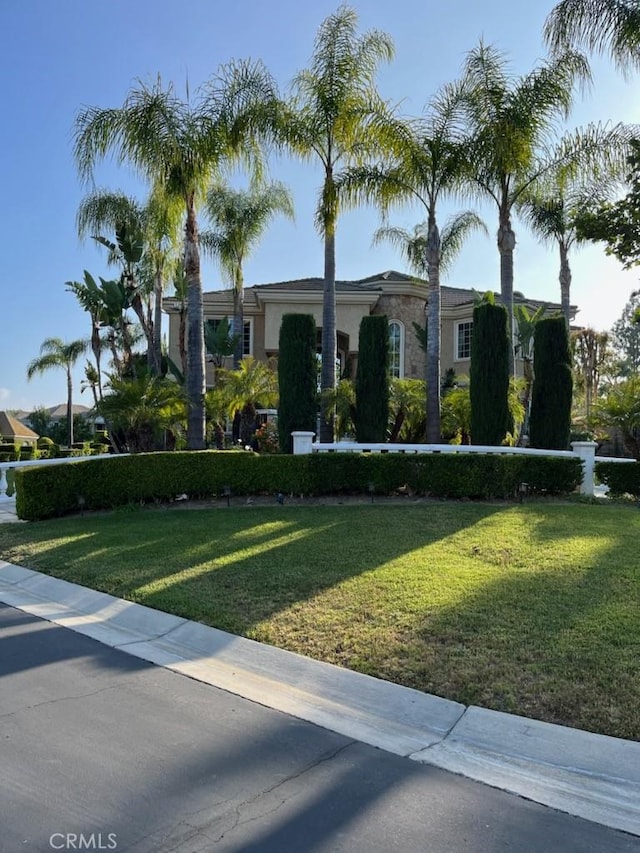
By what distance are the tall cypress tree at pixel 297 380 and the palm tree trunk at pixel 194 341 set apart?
2126 millimetres

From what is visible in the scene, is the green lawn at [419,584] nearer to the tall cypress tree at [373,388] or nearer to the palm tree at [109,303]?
the tall cypress tree at [373,388]

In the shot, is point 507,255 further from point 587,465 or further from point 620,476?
point 620,476

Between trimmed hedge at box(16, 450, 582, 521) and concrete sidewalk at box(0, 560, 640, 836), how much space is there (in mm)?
6523

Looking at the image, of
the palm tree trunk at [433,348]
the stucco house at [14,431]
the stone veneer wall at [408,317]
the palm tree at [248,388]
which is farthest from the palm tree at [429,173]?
the stucco house at [14,431]

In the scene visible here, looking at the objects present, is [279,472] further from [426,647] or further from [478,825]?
[478,825]

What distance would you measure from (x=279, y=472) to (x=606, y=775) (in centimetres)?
981

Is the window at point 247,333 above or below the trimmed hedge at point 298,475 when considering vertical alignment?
above

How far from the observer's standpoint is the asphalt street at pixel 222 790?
116 inches

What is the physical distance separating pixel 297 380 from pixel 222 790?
12.9 meters

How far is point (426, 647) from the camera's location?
5.24 m

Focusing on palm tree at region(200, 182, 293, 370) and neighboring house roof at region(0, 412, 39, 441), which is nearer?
palm tree at region(200, 182, 293, 370)

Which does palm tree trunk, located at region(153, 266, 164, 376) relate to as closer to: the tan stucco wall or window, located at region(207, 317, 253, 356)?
window, located at region(207, 317, 253, 356)

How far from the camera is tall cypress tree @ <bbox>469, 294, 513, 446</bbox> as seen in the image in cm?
1472

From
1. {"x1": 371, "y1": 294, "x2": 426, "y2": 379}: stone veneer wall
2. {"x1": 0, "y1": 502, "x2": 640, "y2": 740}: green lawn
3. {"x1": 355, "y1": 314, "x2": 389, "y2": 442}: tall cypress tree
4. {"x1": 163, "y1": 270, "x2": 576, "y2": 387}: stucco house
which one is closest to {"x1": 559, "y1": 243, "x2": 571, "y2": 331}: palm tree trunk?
{"x1": 163, "y1": 270, "x2": 576, "y2": 387}: stucco house
